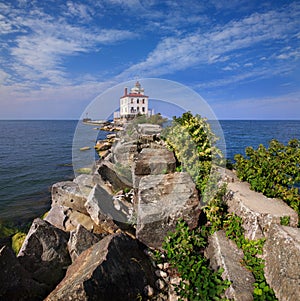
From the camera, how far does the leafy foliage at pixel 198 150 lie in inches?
243

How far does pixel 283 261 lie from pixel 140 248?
2894mm

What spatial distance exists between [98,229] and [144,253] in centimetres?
216

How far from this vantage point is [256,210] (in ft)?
14.6

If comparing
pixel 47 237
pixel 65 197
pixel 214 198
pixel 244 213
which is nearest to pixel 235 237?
pixel 244 213

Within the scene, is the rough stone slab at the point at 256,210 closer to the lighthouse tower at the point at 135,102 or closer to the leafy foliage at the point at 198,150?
the leafy foliage at the point at 198,150

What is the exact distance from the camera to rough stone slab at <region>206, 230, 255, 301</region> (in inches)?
135

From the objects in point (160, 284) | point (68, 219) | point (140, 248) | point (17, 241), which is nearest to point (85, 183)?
point (68, 219)

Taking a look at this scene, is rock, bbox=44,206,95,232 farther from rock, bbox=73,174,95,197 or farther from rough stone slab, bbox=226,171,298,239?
rough stone slab, bbox=226,171,298,239

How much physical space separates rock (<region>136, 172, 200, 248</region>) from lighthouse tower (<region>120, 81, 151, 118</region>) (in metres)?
3.33

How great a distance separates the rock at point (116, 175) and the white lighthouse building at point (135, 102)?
7.49 feet

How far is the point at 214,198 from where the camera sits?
5277 mm

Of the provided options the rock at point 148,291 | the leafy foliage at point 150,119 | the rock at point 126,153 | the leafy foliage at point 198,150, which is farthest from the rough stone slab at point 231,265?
the rock at point 126,153

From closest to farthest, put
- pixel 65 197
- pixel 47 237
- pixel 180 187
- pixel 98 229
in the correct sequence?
pixel 47 237
pixel 180 187
pixel 98 229
pixel 65 197

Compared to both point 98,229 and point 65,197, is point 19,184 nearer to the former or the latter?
point 65,197
